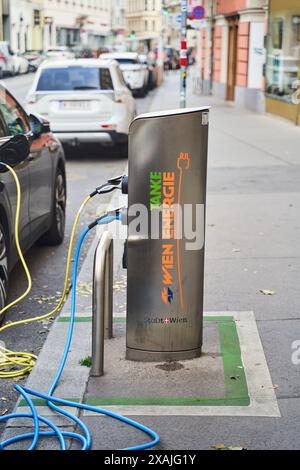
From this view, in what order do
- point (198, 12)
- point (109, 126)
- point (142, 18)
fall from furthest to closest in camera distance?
point (142, 18)
point (198, 12)
point (109, 126)

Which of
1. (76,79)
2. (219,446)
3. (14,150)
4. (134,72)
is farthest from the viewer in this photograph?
(134,72)

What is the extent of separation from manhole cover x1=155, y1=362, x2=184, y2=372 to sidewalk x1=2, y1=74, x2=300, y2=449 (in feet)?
0.05

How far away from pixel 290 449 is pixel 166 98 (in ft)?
90.5

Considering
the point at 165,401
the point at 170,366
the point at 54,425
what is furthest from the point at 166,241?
the point at 54,425

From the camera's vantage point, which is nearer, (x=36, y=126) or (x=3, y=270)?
(x=3, y=270)

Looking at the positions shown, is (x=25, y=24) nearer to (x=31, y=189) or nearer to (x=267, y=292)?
(x=31, y=189)

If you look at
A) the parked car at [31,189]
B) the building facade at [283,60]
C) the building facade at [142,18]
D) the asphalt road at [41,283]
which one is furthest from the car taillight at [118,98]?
the building facade at [142,18]

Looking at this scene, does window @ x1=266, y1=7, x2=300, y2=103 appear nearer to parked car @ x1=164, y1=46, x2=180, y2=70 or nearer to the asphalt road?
the asphalt road

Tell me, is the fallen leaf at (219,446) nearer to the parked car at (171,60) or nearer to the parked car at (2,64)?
the parked car at (2,64)

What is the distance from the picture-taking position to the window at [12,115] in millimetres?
6754

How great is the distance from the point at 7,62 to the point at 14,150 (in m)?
41.5

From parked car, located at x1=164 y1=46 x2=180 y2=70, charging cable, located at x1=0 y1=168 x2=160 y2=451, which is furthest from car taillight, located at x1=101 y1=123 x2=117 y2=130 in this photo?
parked car, located at x1=164 y1=46 x2=180 y2=70

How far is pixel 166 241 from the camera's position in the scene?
4543 millimetres

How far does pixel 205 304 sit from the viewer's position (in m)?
5.96
